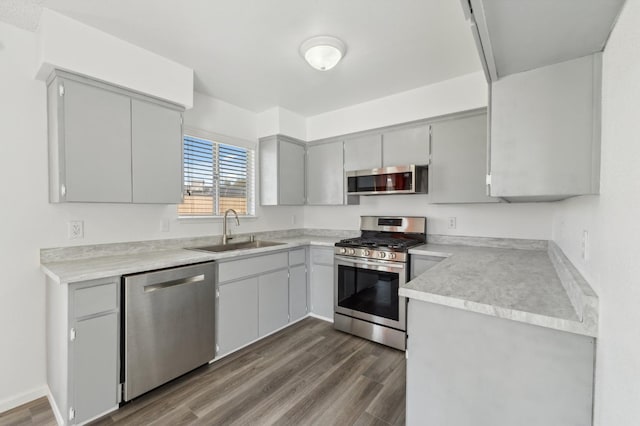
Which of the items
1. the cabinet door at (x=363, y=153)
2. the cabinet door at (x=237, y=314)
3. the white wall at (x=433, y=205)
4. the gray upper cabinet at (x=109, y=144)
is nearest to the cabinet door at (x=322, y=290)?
the white wall at (x=433, y=205)

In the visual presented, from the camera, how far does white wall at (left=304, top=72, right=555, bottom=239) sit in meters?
2.59

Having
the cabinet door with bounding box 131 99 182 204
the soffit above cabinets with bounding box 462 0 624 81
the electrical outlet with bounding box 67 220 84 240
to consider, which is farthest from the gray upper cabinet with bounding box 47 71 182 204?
the soffit above cabinets with bounding box 462 0 624 81

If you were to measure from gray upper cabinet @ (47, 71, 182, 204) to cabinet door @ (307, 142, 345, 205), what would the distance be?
1741 millimetres

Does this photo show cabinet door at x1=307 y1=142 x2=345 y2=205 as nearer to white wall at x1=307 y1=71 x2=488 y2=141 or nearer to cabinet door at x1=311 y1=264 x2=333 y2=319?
white wall at x1=307 y1=71 x2=488 y2=141

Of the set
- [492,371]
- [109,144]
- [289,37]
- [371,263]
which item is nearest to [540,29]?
[492,371]

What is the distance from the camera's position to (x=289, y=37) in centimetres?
203

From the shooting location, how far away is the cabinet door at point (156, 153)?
220 centimetres

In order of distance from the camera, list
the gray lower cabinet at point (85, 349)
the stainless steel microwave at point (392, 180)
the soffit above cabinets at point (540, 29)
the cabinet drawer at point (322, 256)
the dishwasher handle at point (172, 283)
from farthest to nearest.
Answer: the cabinet drawer at point (322, 256)
the stainless steel microwave at point (392, 180)
the dishwasher handle at point (172, 283)
the gray lower cabinet at point (85, 349)
the soffit above cabinets at point (540, 29)

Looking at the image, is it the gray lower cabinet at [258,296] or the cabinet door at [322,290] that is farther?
the cabinet door at [322,290]

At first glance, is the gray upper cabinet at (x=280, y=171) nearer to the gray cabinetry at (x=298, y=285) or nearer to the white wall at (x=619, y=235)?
the gray cabinetry at (x=298, y=285)

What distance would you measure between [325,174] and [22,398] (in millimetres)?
3252

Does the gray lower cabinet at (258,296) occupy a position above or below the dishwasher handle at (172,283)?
below

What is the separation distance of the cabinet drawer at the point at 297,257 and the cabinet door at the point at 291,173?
0.64 m

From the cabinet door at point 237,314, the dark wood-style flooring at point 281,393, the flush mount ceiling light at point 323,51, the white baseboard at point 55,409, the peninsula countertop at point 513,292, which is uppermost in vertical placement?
the flush mount ceiling light at point 323,51
